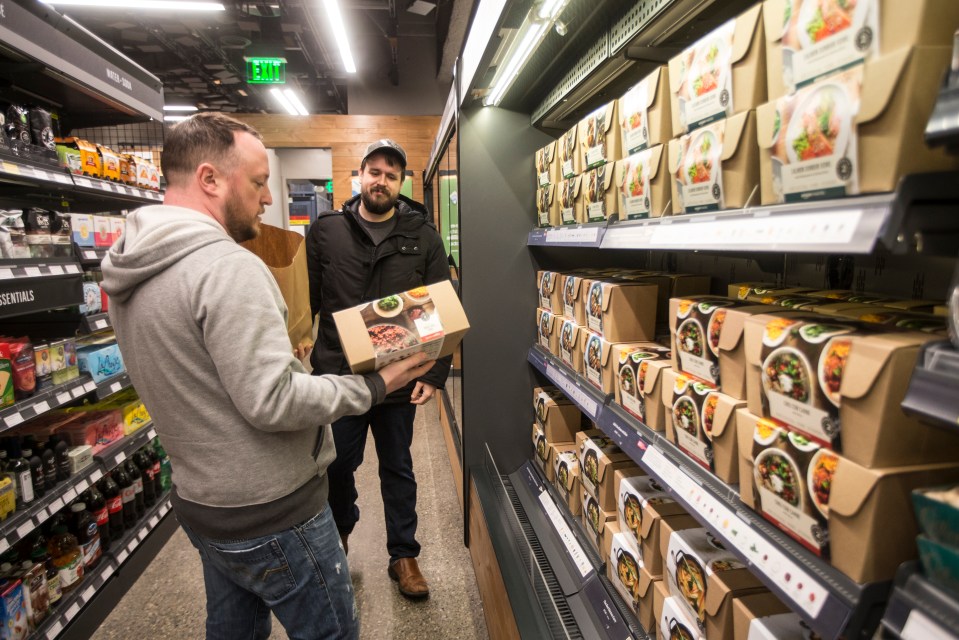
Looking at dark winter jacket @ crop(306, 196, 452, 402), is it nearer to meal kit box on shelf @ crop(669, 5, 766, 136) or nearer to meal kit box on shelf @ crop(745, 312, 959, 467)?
meal kit box on shelf @ crop(669, 5, 766, 136)

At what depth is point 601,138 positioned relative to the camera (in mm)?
1564

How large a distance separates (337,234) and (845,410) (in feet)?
6.28

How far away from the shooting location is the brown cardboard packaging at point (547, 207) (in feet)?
6.61

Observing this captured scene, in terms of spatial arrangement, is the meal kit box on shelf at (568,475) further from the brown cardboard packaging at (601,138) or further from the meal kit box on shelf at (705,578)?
the brown cardboard packaging at (601,138)

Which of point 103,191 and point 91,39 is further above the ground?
point 91,39

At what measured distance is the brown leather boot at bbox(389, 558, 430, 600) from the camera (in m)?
2.29

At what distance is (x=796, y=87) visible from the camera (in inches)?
32.1

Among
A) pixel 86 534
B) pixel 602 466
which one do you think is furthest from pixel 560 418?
pixel 86 534

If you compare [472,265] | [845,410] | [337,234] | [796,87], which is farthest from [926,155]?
[337,234]

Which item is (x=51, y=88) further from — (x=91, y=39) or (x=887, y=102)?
(x=887, y=102)

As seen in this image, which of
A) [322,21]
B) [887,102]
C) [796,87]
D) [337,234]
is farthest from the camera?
[322,21]

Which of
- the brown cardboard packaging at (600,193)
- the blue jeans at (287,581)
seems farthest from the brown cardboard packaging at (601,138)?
the blue jeans at (287,581)

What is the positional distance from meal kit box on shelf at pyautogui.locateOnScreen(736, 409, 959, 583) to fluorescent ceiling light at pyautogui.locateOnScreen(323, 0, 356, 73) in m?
5.24

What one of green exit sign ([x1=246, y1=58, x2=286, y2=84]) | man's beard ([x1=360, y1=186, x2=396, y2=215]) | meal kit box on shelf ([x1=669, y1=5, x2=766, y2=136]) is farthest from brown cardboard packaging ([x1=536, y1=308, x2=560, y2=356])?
green exit sign ([x1=246, y1=58, x2=286, y2=84])
